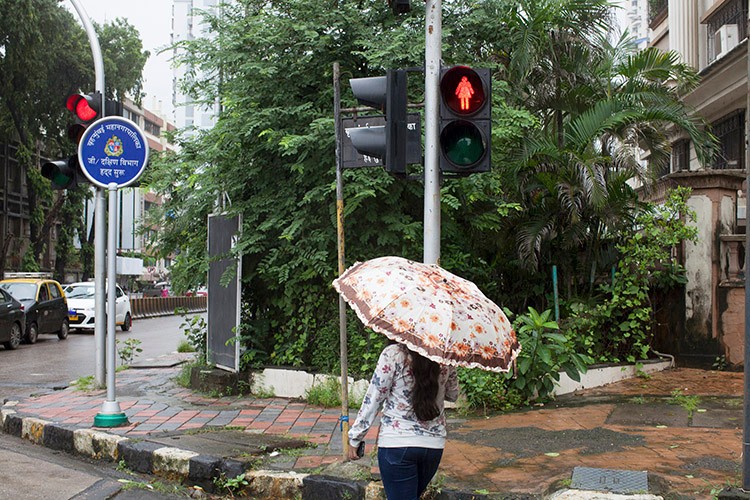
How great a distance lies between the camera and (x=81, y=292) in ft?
84.7

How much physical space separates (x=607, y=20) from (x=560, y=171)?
381 centimetres

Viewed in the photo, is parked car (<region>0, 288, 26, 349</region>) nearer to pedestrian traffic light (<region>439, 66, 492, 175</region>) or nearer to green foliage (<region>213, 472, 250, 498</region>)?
green foliage (<region>213, 472, 250, 498</region>)

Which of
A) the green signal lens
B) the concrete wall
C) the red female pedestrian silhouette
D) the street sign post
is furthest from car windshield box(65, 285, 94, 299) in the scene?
the red female pedestrian silhouette

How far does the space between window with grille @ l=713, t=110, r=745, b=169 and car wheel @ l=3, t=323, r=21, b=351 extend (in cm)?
1579

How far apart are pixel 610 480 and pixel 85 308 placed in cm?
2231

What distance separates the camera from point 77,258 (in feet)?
150

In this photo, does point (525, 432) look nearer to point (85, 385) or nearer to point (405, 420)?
point (405, 420)

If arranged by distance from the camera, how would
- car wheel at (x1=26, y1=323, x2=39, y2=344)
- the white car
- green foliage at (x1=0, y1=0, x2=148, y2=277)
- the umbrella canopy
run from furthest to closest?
green foliage at (x1=0, y1=0, x2=148, y2=277) → the white car → car wheel at (x1=26, y1=323, x2=39, y2=344) → the umbrella canopy

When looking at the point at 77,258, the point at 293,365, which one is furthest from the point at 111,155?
the point at 77,258

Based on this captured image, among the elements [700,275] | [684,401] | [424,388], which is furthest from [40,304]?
[424,388]

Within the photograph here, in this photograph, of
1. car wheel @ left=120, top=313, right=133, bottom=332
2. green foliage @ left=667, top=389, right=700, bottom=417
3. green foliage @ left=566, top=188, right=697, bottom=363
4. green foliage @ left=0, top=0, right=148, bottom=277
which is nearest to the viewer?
green foliage @ left=667, top=389, right=700, bottom=417

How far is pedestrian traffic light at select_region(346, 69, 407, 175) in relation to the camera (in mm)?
5664

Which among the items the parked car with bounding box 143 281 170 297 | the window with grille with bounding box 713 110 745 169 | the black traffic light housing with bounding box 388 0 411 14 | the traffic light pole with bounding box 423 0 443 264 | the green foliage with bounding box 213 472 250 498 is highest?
the window with grille with bounding box 713 110 745 169

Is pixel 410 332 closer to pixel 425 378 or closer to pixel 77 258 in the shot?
pixel 425 378
